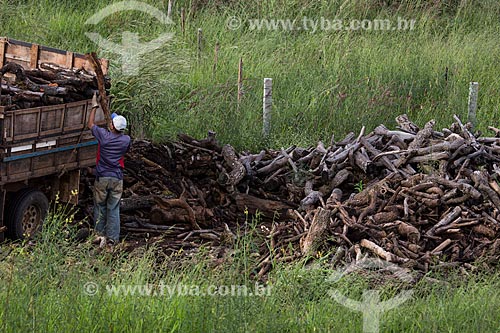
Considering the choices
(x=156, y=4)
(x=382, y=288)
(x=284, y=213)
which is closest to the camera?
(x=382, y=288)

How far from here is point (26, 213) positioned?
1073 centimetres

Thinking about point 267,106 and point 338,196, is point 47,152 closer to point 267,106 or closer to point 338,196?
point 338,196

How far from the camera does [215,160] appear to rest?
13.4 metres

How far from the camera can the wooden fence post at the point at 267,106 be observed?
52.9ft

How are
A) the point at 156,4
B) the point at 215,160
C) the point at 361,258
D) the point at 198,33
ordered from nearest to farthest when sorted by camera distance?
1. the point at 361,258
2. the point at 215,160
3. the point at 198,33
4. the point at 156,4

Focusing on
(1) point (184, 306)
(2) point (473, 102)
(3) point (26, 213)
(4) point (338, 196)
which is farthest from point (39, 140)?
(2) point (473, 102)

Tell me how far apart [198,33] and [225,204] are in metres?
8.20

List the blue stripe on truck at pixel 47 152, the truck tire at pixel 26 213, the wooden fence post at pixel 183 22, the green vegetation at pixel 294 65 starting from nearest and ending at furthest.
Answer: the blue stripe on truck at pixel 47 152
the truck tire at pixel 26 213
the green vegetation at pixel 294 65
the wooden fence post at pixel 183 22

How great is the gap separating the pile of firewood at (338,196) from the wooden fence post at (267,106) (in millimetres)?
2014

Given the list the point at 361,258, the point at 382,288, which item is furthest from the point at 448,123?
the point at 382,288

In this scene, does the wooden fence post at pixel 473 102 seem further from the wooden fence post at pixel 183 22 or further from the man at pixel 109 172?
the man at pixel 109 172

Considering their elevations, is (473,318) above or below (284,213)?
above

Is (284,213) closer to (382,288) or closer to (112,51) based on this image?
(382,288)

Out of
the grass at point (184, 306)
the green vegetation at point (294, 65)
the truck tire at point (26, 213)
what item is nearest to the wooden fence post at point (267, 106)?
the green vegetation at point (294, 65)
